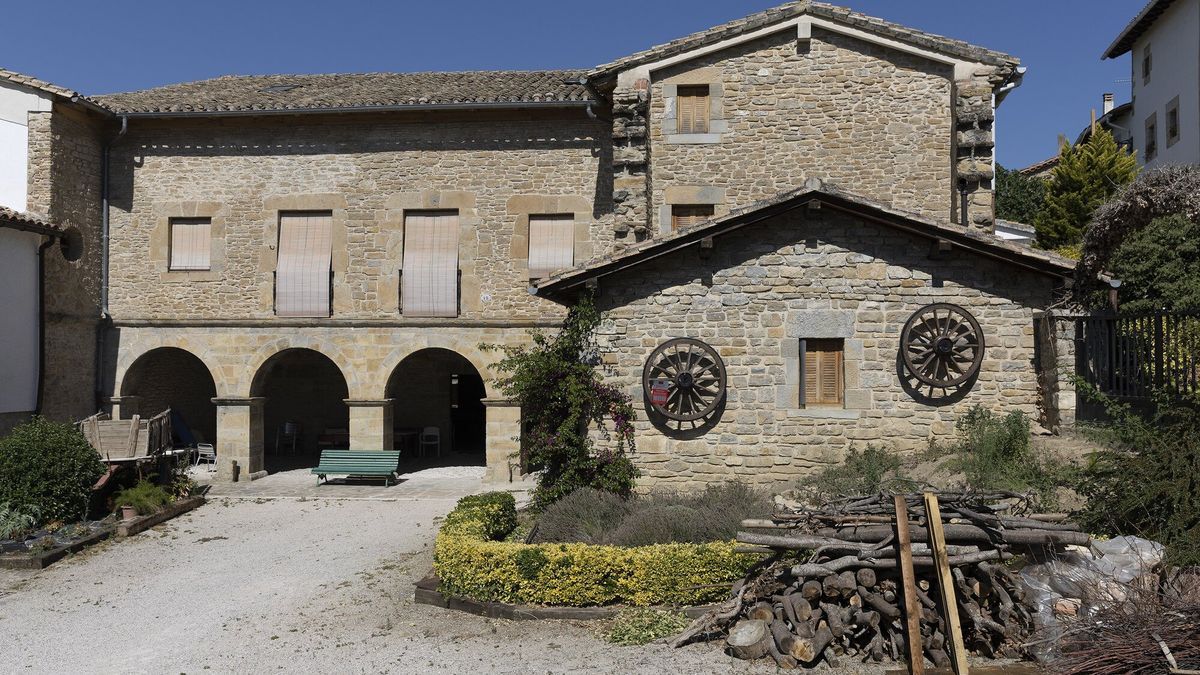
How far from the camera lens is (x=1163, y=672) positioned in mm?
4949

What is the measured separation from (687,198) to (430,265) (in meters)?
5.32

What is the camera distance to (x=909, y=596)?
226 inches

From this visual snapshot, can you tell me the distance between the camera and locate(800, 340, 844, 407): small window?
10.1 metres

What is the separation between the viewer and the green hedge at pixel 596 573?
7.07m

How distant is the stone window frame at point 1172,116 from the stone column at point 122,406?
2742 cm

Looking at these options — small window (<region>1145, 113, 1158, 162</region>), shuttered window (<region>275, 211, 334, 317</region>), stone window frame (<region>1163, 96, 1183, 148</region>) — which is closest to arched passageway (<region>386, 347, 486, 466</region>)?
shuttered window (<region>275, 211, 334, 317</region>)

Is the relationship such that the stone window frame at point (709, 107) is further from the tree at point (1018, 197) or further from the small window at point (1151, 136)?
the tree at point (1018, 197)

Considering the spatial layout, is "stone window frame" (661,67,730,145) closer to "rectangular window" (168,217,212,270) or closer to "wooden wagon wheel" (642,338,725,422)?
"wooden wagon wheel" (642,338,725,422)

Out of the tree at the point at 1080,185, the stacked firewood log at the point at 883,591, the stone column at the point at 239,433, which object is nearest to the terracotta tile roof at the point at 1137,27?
the tree at the point at 1080,185

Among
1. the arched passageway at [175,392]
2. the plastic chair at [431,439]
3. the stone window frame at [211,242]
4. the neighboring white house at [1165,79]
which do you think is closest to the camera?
the stone window frame at [211,242]

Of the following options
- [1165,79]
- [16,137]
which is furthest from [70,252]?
[1165,79]

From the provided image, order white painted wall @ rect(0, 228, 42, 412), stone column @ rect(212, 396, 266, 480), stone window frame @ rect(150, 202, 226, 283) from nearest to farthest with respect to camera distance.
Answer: white painted wall @ rect(0, 228, 42, 412), stone column @ rect(212, 396, 266, 480), stone window frame @ rect(150, 202, 226, 283)

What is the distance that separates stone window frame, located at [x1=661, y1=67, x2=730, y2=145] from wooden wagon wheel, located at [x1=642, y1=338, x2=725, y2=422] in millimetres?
5280

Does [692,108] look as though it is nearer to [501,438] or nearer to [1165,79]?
[501,438]
